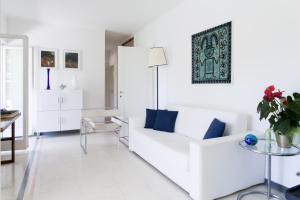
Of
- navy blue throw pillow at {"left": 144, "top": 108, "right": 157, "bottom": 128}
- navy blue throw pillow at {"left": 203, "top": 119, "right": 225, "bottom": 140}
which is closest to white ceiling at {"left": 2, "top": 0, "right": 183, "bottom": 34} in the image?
navy blue throw pillow at {"left": 144, "top": 108, "right": 157, "bottom": 128}

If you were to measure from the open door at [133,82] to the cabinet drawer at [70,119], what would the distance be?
3.27ft

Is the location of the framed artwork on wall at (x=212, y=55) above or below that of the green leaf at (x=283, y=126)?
above

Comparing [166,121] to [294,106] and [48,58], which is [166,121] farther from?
[48,58]

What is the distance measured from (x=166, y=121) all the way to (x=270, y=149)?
172 cm

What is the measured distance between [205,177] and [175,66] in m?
2.60

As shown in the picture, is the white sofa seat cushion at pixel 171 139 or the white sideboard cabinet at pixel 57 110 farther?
the white sideboard cabinet at pixel 57 110

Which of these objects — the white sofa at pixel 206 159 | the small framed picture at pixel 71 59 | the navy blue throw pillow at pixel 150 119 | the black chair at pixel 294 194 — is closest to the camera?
the black chair at pixel 294 194

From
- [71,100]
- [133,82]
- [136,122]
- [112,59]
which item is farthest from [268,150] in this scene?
[112,59]

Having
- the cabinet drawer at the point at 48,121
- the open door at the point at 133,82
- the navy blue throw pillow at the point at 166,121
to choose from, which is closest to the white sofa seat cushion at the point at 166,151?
the navy blue throw pillow at the point at 166,121

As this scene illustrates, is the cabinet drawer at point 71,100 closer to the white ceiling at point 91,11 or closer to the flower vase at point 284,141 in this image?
the white ceiling at point 91,11

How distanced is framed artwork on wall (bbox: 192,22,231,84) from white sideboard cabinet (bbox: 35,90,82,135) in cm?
285

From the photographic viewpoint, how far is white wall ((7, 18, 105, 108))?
Result: 5145 mm

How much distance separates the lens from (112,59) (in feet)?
27.1

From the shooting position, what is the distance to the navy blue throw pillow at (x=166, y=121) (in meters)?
3.50
